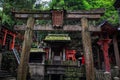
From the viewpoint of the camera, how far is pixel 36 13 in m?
8.30

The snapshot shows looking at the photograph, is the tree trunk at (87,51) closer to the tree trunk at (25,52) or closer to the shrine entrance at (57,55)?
the tree trunk at (25,52)

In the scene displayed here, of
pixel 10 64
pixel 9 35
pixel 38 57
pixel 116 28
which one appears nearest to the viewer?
pixel 116 28

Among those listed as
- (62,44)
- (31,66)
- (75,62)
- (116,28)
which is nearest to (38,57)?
(31,66)

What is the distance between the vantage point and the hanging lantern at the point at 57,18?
8.09 metres

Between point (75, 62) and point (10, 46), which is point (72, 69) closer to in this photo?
point (75, 62)

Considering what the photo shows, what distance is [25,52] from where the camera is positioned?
287 inches

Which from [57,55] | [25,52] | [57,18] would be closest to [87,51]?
[57,18]

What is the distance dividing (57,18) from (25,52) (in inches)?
99.1

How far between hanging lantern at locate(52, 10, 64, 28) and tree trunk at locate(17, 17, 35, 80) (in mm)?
1148

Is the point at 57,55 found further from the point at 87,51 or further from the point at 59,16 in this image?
the point at 87,51

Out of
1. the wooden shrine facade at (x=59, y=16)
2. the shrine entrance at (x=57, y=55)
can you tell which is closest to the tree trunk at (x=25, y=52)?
the wooden shrine facade at (x=59, y=16)

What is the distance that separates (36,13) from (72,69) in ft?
37.5

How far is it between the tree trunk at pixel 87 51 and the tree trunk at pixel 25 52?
8.97 feet

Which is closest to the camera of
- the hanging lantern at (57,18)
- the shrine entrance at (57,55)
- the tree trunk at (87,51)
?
the tree trunk at (87,51)
